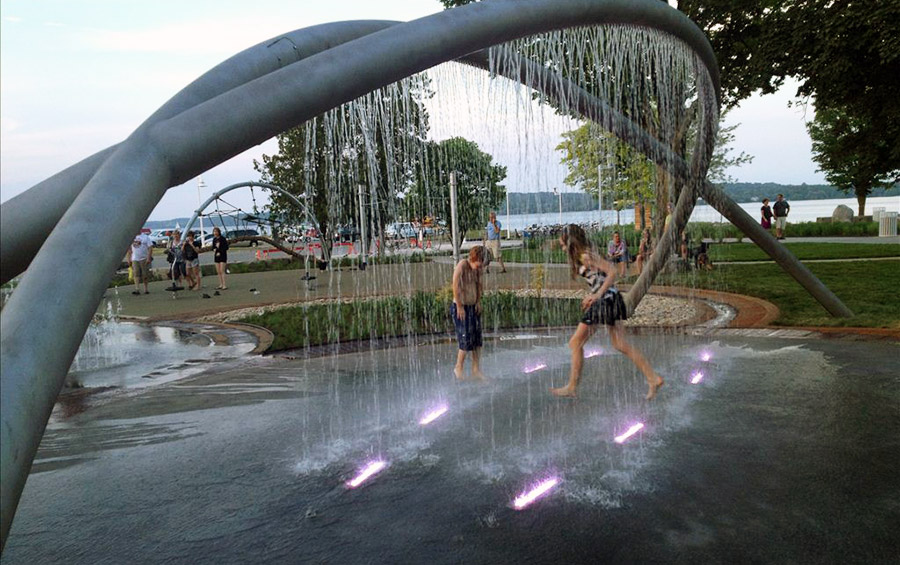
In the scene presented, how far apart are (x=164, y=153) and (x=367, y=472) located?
3.34 m

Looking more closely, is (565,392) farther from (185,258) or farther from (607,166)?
(185,258)

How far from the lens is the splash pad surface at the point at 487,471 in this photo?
418cm

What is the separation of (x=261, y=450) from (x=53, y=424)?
10.3ft

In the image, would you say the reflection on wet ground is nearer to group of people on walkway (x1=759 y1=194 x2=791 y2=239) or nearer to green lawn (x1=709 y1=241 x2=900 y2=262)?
green lawn (x1=709 y1=241 x2=900 y2=262)

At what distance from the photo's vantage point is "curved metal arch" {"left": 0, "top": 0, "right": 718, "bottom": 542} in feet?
6.95

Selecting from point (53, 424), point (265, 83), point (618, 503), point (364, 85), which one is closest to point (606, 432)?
point (618, 503)

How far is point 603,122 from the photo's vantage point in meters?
8.92

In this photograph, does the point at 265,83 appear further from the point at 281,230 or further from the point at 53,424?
the point at 281,230

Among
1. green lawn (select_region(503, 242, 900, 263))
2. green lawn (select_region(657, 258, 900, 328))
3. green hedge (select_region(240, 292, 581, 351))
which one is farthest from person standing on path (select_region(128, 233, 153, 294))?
green lawn (select_region(657, 258, 900, 328))

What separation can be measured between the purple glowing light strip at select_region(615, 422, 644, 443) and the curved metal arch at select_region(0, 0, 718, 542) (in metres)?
3.57

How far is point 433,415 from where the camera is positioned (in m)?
7.02

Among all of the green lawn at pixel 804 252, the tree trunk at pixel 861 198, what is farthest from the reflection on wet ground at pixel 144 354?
the tree trunk at pixel 861 198

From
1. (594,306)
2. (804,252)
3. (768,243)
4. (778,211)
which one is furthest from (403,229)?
(594,306)

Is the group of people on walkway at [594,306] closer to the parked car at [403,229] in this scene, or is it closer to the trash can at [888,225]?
the parked car at [403,229]
